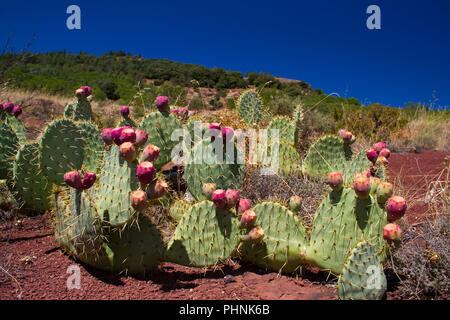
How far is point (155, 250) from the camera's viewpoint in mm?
1850

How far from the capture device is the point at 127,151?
64.2 inches

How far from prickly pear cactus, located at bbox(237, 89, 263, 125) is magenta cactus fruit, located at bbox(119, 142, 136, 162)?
104 inches

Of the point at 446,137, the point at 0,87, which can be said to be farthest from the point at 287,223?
the point at 446,137

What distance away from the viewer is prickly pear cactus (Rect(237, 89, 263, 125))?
4.16 m

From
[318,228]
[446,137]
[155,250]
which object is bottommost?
[155,250]

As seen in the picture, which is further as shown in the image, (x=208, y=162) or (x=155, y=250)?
(x=208, y=162)

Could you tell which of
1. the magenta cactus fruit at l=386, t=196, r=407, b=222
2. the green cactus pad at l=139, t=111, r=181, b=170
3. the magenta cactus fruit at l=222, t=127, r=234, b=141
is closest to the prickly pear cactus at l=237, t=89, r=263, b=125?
the green cactus pad at l=139, t=111, r=181, b=170

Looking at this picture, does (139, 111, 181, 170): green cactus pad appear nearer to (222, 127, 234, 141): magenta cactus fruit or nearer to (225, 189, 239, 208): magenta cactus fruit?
(222, 127, 234, 141): magenta cactus fruit

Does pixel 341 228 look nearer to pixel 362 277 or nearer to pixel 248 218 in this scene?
pixel 362 277

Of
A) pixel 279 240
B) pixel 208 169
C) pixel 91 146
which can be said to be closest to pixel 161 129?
pixel 91 146
